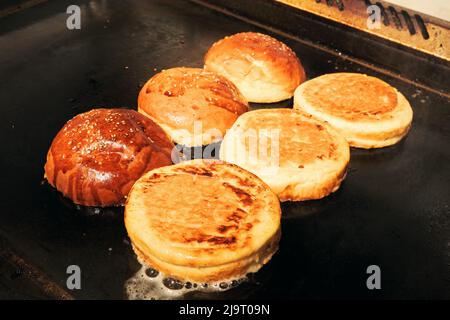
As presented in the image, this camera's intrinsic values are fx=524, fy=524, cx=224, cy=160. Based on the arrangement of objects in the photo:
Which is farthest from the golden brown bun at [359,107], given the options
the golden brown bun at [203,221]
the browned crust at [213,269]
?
the browned crust at [213,269]

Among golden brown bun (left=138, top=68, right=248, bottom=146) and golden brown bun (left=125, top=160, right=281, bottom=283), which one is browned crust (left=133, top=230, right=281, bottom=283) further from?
golden brown bun (left=138, top=68, right=248, bottom=146)

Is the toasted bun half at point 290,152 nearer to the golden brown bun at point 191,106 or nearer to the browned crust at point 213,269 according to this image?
the golden brown bun at point 191,106

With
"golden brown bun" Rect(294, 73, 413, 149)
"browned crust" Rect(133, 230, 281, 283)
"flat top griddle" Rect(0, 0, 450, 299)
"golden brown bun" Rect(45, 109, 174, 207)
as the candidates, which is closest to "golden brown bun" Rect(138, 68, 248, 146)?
"golden brown bun" Rect(45, 109, 174, 207)

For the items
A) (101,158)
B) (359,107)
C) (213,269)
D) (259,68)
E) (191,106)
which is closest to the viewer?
(213,269)

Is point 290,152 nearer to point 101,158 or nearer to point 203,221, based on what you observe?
point 203,221

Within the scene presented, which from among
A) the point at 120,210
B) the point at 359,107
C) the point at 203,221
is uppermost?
the point at 359,107

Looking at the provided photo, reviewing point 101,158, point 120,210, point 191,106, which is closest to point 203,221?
point 120,210

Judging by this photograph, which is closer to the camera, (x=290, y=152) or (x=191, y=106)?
(x=290, y=152)
